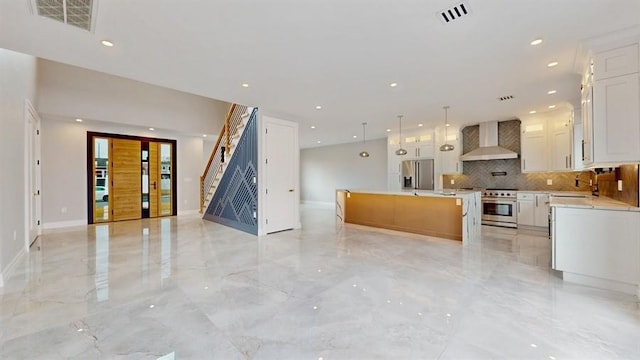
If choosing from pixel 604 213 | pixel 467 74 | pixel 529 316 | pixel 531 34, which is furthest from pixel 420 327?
pixel 467 74

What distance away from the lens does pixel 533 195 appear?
5.88 meters

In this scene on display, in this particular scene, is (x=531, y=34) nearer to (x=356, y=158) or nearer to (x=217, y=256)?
(x=217, y=256)

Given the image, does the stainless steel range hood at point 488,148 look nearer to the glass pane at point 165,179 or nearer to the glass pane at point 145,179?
the glass pane at point 165,179

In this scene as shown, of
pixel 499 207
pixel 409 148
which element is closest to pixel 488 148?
pixel 499 207

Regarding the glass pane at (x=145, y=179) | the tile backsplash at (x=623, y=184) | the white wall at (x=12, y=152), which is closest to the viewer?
the tile backsplash at (x=623, y=184)

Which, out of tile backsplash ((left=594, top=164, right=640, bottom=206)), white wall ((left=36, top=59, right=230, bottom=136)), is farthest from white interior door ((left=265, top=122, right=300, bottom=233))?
tile backsplash ((left=594, top=164, right=640, bottom=206))

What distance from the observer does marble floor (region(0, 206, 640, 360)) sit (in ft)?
6.15

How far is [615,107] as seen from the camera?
2.79 m

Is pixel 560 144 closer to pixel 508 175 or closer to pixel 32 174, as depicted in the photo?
pixel 508 175

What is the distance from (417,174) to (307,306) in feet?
20.8

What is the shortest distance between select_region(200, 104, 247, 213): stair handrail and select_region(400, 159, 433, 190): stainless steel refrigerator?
5023 mm

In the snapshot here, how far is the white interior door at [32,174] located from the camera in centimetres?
450

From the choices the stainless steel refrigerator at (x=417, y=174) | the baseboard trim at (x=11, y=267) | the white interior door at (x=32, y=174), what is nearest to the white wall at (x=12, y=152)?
the baseboard trim at (x=11, y=267)

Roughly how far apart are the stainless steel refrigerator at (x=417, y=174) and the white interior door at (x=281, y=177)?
374cm
